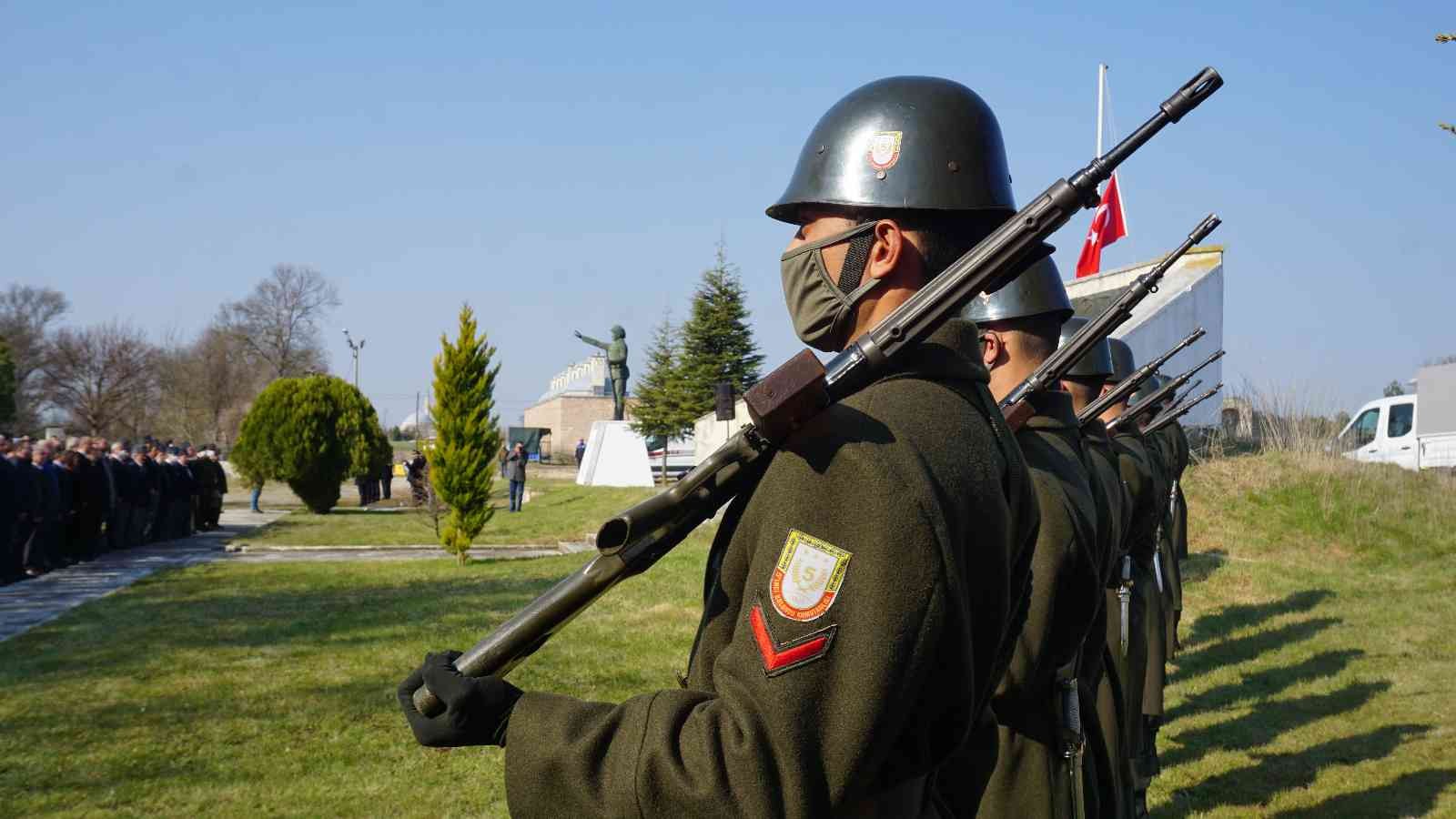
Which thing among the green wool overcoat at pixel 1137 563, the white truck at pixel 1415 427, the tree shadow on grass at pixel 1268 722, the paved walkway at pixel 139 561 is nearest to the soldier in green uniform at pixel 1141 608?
the green wool overcoat at pixel 1137 563

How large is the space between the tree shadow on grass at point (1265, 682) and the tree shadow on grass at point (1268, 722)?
0.95ft

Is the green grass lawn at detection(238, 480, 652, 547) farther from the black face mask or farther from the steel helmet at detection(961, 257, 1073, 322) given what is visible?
the black face mask

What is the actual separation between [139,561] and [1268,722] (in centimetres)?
1557

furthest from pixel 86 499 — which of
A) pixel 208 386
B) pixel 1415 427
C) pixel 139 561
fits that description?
pixel 208 386

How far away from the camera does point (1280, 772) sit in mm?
7637

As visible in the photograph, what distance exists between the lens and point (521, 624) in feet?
6.25

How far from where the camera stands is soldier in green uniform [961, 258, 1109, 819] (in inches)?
125

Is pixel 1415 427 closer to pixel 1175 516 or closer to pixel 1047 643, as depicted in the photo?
pixel 1175 516

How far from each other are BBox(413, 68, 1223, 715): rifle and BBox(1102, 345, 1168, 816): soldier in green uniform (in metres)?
4.14

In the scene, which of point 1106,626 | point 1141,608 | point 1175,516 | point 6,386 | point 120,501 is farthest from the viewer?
point 6,386

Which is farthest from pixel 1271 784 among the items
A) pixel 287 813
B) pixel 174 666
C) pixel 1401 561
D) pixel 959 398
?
pixel 1401 561

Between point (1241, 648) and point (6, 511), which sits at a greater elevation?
point (6, 511)

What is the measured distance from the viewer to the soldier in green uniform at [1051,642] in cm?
317

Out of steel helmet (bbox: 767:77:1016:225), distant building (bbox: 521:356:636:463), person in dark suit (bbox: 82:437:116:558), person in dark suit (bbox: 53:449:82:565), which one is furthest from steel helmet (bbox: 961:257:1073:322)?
distant building (bbox: 521:356:636:463)
